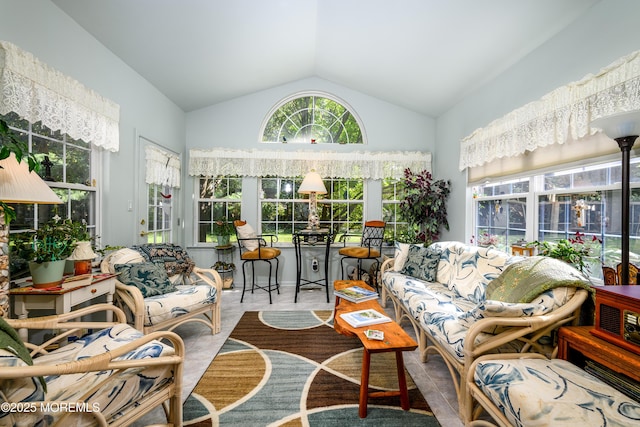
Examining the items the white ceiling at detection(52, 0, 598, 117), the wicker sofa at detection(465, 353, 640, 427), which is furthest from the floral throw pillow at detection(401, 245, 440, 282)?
the white ceiling at detection(52, 0, 598, 117)

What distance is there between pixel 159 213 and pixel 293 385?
303cm

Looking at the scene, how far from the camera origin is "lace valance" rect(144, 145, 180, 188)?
11.2 feet

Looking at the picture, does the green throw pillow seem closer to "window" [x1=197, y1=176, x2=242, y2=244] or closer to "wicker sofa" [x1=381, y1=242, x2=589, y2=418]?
"wicker sofa" [x1=381, y1=242, x2=589, y2=418]

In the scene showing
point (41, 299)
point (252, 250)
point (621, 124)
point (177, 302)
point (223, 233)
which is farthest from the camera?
point (223, 233)

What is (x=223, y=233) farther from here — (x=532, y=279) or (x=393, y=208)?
(x=532, y=279)

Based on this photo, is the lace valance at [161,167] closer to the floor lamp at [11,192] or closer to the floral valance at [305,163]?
the floral valance at [305,163]

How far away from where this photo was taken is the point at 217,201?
4.61 metres

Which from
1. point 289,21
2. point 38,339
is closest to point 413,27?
point 289,21

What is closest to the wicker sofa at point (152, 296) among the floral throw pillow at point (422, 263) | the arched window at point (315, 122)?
the floral throw pillow at point (422, 263)

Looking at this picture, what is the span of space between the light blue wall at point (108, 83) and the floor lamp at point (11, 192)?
95cm

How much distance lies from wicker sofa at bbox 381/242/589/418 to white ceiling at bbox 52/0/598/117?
192 centimetres

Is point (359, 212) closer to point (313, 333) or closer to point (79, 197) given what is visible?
point (313, 333)

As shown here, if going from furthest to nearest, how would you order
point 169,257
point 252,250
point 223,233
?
1. point 223,233
2. point 252,250
3. point 169,257

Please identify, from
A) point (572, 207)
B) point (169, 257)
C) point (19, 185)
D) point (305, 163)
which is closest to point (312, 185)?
point (305, 163)
